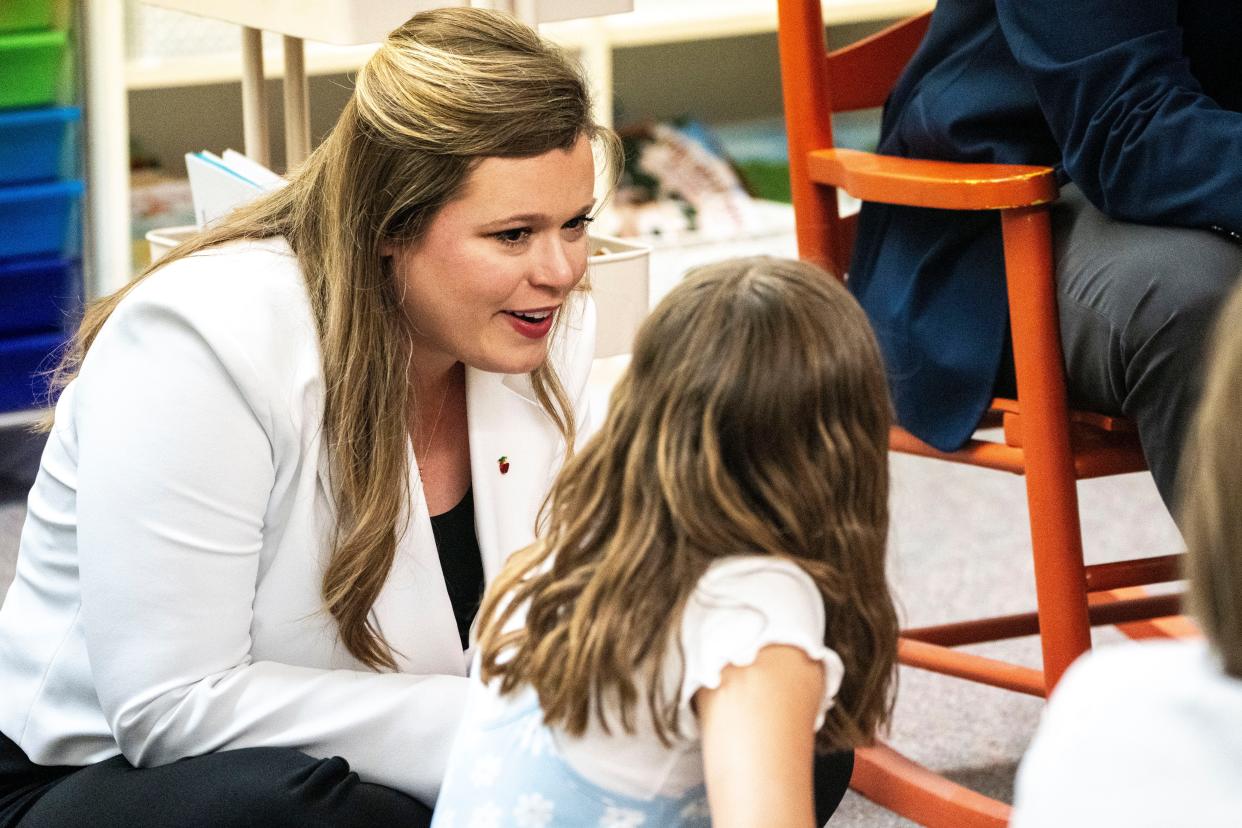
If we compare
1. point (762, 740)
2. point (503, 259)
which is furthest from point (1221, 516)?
point (503, 259)

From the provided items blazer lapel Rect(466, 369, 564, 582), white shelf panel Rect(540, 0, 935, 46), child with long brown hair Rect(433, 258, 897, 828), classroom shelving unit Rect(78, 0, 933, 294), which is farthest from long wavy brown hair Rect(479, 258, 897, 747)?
white shelf panel Rect(540, 0, 935, 46)

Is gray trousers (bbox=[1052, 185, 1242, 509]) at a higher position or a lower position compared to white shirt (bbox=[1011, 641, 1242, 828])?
higher

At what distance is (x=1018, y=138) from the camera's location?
1.44m

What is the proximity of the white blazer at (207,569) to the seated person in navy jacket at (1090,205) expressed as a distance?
54cm

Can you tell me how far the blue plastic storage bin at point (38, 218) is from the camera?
7.44 ft

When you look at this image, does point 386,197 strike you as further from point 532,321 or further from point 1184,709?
point 1184,709

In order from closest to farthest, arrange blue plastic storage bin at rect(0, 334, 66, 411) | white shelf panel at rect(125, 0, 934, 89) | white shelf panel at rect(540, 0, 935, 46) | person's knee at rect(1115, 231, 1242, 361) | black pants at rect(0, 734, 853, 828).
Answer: black pants at rect(0, 734, 853, 828), person's knee at rect(1115, 231, 1242, 361), blue plastic storage bin at rect(0, 334, 66, 411), white shelf panel at rect(125, 0, 934, 89), white shelf panel at rect(540, 0, 935, 46)

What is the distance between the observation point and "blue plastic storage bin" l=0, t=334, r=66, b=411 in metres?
2.35

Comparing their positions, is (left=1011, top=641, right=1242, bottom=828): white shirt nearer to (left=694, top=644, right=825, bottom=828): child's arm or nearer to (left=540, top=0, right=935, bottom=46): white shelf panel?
(left=694, top=644, right=825, bottom=828): child's arm

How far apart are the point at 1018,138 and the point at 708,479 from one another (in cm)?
69

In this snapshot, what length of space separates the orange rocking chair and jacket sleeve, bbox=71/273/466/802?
1.87 feet

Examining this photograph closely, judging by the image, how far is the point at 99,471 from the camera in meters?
1.10

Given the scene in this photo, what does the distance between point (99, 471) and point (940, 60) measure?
0.86m

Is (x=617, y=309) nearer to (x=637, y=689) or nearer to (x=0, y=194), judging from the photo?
(x=637, y=689)
